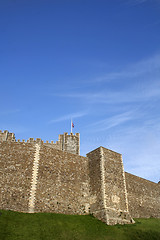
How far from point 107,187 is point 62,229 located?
7.49 metres


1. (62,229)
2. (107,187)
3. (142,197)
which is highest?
(142,197)

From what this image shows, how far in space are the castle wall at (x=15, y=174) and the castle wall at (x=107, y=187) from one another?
723 cm

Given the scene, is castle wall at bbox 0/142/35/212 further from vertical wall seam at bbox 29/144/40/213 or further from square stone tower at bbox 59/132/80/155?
square stone tower at bbox 59/132/80/155

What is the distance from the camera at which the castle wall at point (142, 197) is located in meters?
31.3

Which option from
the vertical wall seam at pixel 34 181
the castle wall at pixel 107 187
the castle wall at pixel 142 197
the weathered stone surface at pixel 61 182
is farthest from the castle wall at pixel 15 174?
the castle wall at pixel 142 197

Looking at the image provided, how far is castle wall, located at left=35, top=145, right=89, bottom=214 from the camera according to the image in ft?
77.5

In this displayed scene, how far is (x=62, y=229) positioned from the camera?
19938 mm

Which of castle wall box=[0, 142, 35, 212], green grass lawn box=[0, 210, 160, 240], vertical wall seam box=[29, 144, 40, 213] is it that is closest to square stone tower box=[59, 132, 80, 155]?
vertical wall seam box=[29, 144, 40, 213]

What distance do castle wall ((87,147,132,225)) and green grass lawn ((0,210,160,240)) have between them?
1158 mm

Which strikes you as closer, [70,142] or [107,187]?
[107,187]

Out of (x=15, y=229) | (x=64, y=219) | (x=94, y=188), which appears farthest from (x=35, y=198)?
(x=94, y=188)

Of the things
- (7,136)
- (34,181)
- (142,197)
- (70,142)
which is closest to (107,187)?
(34,181)

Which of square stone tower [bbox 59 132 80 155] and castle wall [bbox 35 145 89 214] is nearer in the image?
castle wall [bbox 35 145 89 214]

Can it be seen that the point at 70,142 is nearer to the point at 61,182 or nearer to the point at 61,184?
the point at 61,182
